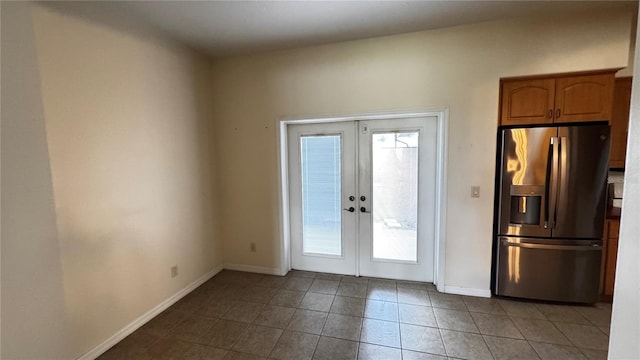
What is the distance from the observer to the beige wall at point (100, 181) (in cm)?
170

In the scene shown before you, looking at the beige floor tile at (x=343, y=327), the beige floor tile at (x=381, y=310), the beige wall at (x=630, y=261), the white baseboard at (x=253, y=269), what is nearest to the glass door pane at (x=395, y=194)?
the beige floor tile at (x=381, y=310)

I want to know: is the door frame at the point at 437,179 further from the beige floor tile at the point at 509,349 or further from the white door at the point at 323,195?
the beige floor tile at the point at 509,349

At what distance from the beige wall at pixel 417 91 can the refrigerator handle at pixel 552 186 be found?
1.52ft

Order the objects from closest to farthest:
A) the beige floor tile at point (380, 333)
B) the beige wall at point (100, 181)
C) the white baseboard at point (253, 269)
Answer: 1. the beige wall at point (100, 181)
2. the beige floor tile at point (380, 333)
3. the white baseboard at point (253, 269)

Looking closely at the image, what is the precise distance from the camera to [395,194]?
3.11 m

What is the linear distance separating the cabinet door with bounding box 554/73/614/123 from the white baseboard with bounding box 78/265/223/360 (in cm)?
418

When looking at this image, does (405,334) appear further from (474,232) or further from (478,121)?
(478,121)

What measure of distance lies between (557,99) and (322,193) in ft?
8.44

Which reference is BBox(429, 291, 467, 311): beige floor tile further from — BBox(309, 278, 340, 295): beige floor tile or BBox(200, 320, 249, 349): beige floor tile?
BBox(200, 320, 249, 349): beige floor tile

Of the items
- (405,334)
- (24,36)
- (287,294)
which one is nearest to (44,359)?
(287,294)

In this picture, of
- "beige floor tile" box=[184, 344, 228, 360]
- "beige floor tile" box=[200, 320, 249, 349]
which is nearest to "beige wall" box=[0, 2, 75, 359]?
"beige floor tile" box=[184, 344, 228, 360]

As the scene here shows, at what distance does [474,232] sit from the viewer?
2.78 meters

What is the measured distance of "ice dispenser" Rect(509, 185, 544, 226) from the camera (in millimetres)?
2566

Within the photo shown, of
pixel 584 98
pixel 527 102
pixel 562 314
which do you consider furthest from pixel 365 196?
pixel 584 98
